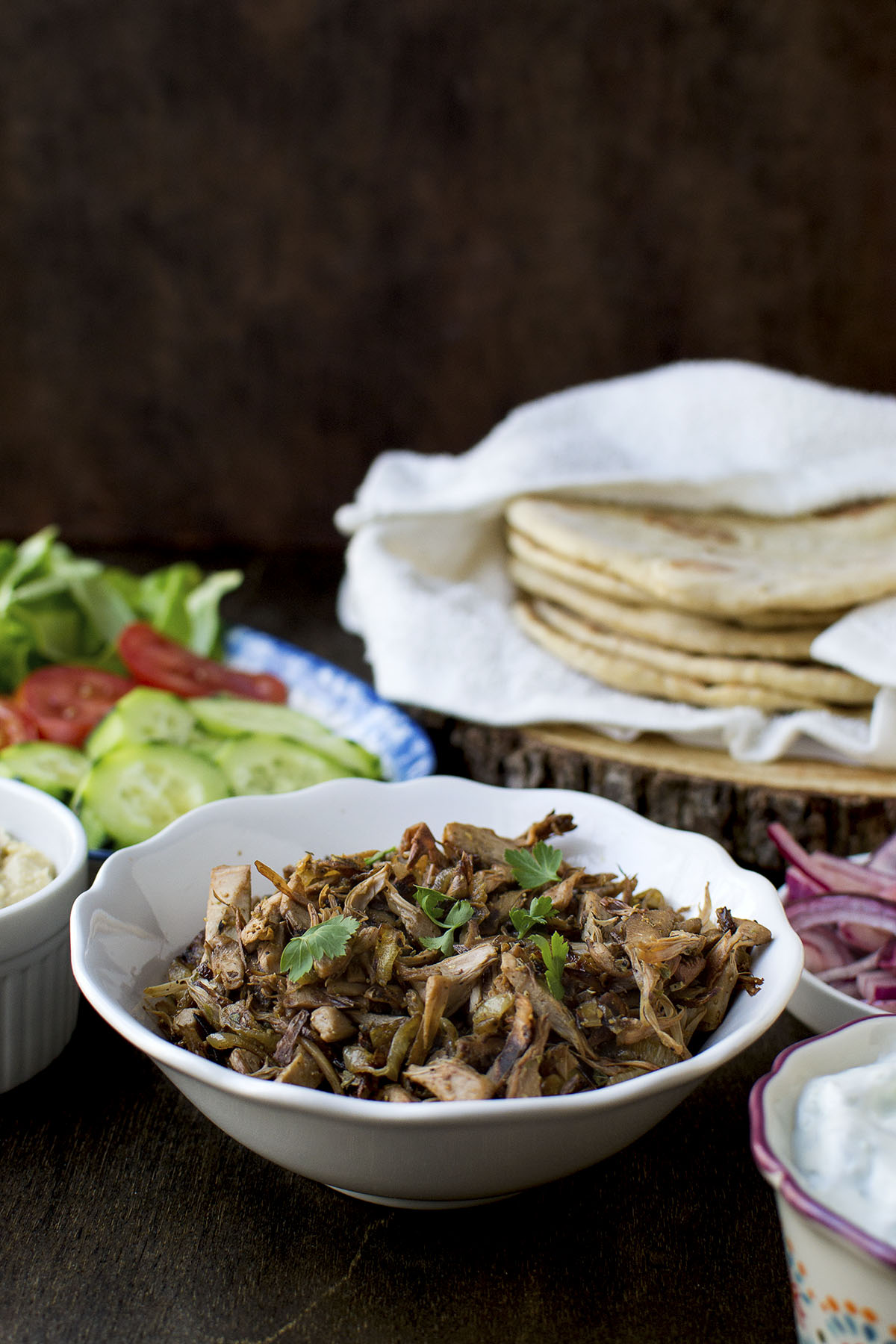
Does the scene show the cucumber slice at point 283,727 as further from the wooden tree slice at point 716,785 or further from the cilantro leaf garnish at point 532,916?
the cilantro leaf garnish at point 532,916

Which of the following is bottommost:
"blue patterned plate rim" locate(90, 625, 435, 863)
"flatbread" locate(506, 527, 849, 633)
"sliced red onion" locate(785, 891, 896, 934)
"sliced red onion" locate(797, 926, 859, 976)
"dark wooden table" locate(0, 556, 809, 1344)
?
"dark wooden table" locate(0, 556, 809, 1344)

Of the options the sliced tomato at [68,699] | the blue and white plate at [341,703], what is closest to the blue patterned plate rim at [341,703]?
the blue and white plate at [341,703]

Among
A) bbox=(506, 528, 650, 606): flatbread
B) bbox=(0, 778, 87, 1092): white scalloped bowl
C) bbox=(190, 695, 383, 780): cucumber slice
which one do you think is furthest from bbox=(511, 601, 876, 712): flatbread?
bbox=(0, 778, 87, 1092): white scalloped bowl

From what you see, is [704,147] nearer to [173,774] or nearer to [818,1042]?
[173,774]

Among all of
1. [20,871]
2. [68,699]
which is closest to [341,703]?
[68,699]

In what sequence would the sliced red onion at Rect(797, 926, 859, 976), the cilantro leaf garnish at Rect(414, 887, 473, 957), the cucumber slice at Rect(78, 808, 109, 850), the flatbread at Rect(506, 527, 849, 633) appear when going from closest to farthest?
1. the cilantro leaf garnish at Rect(414, 887, 473, 957)
2. the sliced red onion at Rect(797, 926, 859, 976)
3. the cucumber slice at Rect(78, 808, 109, 850)
4. the flatbread at Rect(506, 527, 849, 633)

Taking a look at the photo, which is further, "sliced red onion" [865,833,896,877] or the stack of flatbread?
the stack of flatbread

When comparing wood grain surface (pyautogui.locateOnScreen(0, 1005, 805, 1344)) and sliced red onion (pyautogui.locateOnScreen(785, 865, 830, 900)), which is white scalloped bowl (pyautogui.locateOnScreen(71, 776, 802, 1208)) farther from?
sliced red onion (pyautogui.locateOnScreen(785, 865, 830, 900))

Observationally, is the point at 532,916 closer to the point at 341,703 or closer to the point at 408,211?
the point at 341,703
